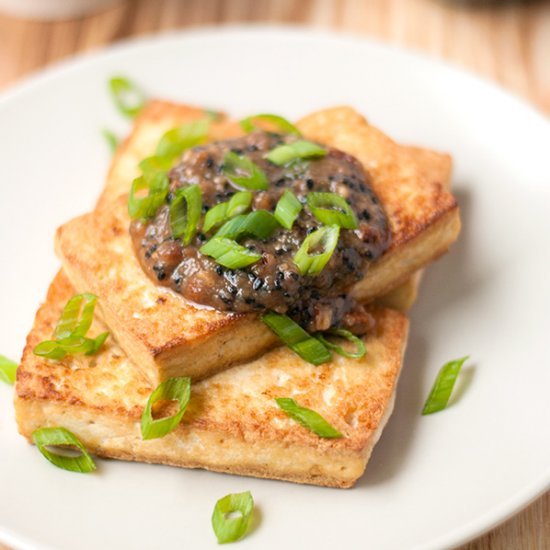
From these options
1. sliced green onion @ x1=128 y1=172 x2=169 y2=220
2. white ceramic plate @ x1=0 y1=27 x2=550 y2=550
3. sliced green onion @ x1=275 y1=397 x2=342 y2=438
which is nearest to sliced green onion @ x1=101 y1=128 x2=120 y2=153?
white ceramic plate @ x1=0 y1=27 x2=550 y2=550

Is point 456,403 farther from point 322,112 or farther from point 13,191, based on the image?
point 13,191

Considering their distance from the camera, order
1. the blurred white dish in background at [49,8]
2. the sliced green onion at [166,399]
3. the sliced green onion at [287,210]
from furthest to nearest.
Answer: the blurred white dish in background at [49,8], the sliced green onion at [287,210], the sliced green onion at [166,399]

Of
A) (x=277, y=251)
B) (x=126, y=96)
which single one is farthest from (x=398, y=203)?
(x=126, y=96)

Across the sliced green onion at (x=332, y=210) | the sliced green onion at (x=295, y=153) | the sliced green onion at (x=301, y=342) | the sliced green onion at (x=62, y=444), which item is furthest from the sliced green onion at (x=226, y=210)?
the sliced green onion at (x=62, y=444)

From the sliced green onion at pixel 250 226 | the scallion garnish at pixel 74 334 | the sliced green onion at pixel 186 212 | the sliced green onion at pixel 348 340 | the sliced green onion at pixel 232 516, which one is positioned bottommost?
the sliced green onion at pixel 232 516

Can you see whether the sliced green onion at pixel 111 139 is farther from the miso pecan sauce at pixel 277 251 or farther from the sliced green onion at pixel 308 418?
A: the sliced green onion at pixel 308 418

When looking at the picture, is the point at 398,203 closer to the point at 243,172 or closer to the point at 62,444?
the point at 243,172

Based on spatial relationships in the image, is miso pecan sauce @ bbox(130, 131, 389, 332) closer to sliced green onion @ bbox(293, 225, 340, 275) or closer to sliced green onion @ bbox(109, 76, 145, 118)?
sliced green onion @ bbox(293, 225, 340, 275)
